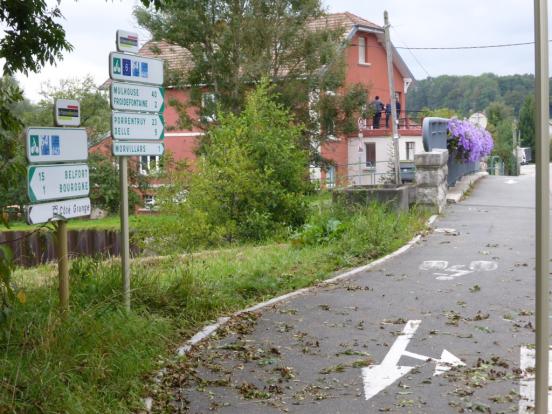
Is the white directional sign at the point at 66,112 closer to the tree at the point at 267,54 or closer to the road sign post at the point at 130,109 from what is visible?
the road sign post at the point at 130,109

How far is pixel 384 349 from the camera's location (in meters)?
7.54

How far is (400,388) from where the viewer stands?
6.40 m

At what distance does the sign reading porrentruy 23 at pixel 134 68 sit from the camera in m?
7.68

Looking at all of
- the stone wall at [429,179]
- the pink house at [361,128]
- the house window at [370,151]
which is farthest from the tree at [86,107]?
the stone wall at [429,179]

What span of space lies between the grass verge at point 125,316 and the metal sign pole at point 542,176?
271 centimetres

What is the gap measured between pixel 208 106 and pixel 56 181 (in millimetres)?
29786

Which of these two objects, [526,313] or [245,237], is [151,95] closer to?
[526,313]

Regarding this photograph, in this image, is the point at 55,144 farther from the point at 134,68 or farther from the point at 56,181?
the point at 134,68

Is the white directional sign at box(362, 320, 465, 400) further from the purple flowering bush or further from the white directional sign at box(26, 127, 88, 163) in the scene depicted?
the purple flowering bush

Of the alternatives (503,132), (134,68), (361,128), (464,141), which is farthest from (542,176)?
(503,132)

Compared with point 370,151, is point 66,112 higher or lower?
higher

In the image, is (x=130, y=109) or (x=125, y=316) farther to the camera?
(x=130, y=109)

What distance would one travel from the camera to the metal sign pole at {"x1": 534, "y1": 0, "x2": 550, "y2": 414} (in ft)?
13.5

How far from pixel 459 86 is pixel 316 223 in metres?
30.7
